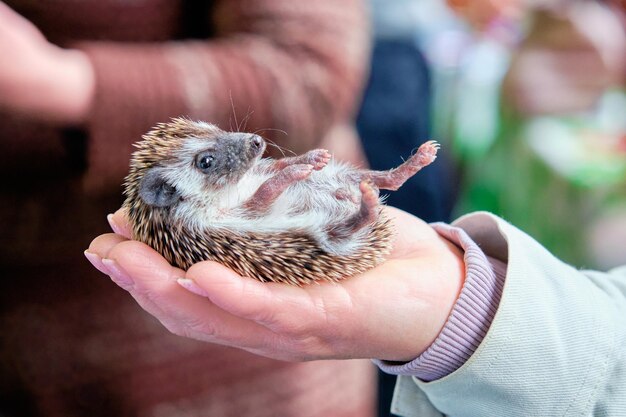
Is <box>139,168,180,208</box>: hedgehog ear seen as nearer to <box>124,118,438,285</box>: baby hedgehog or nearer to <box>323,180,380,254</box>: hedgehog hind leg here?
<box>124,118,438,285</box>: baby hedgehog

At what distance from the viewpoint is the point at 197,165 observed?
1.16m

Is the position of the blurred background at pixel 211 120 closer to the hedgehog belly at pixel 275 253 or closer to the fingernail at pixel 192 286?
the hedgehog belly at pixel 275 253

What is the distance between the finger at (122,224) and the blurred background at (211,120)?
23cm

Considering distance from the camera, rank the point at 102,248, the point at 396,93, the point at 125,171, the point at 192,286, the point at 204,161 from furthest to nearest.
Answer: the point at 396,93, the point at 125,171, the point at 204,161, the point at 102,248, the point at 192,286

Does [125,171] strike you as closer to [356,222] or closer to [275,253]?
[275,253]

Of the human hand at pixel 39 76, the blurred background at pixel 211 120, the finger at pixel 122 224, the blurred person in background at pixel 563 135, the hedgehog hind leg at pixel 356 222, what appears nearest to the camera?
the hedgehog hind leg at pixel 356 222

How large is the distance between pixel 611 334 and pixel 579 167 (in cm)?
81

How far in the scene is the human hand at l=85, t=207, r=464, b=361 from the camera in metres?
0.96

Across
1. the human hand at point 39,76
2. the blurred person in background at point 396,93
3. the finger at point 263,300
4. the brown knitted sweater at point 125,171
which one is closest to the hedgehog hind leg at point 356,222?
the finger at point 263,300

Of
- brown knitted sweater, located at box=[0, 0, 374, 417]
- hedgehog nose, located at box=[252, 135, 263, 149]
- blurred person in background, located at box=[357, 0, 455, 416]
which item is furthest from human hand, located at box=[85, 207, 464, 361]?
blurred person in background, located at box=[357, 0, 455, 416]

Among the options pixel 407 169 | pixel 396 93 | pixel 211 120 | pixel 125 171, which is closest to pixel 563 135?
pixel 396 93

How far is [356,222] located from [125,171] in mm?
569

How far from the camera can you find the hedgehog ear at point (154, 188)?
109 centimetres

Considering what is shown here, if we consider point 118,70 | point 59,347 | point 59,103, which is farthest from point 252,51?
point 59,347
